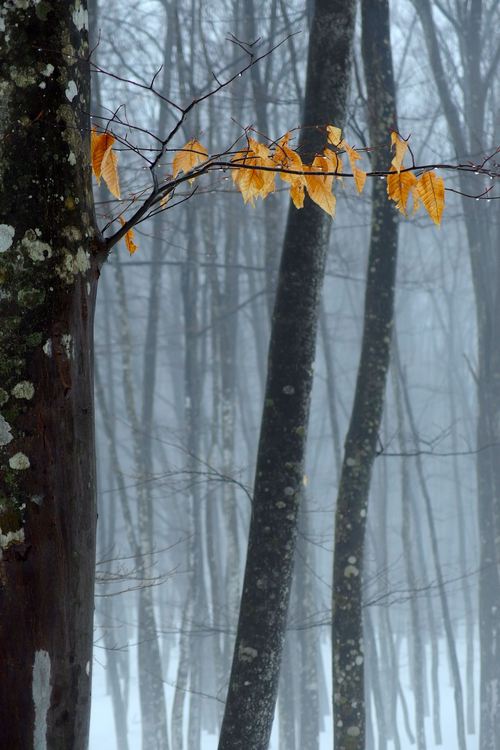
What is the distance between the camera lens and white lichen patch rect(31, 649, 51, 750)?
1986 mm

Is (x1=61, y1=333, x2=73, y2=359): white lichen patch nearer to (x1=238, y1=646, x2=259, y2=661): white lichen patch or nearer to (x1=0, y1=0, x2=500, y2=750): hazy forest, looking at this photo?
(x1=0, y1=0, x2=500, y2=750): hazy forest

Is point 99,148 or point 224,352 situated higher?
point 224,352

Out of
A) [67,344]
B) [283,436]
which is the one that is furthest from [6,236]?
[283,436]

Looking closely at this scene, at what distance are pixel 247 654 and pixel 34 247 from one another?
306cm

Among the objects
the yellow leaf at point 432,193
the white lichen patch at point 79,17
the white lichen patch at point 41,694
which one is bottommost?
the white lichen patch at point 41,694

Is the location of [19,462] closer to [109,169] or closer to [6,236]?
[6,236]

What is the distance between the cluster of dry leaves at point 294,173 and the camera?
2.46 metres

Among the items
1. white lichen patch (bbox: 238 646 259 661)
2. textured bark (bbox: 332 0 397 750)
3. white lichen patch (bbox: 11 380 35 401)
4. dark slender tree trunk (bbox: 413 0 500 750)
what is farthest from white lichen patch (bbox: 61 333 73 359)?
dark slender tree trunk (bbox: 413 0 500 750)

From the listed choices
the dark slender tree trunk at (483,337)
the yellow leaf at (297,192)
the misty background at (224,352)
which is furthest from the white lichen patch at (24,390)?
the dark slender tree trunk at (483,337)

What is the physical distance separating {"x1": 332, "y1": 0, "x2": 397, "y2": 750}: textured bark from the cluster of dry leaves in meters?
3.66

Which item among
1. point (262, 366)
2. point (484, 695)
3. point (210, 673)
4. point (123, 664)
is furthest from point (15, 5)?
point (210, 673)

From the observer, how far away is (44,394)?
2033 mm

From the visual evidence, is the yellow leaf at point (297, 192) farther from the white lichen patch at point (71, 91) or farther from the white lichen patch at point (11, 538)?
the white lichen patch at point (11, 538)

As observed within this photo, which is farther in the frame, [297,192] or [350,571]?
[350,571]
